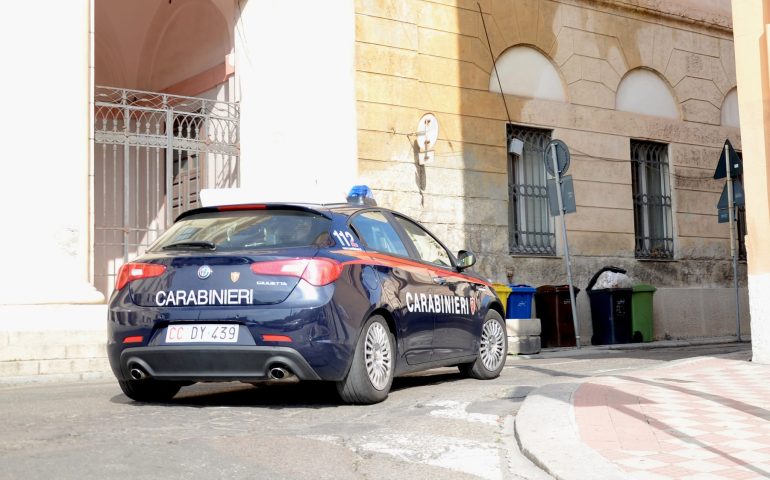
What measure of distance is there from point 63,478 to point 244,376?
233cm

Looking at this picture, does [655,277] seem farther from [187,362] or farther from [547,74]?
[187,362]

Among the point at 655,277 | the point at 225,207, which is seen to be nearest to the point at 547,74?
the point at 655,277

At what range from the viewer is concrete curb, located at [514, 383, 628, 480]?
191 inches

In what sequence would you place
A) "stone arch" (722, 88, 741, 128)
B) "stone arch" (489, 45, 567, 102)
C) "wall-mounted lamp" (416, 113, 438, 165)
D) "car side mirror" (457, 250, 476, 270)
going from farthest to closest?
"stone arch" (722, 88, 741, 128) → "stone arch" (489, 45, 567, 102) → "wall-mounted lamp" (416, 113, 438, 165) → "car side mirror" (457, 250, 476, 270)

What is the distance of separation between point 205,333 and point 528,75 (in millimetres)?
12195

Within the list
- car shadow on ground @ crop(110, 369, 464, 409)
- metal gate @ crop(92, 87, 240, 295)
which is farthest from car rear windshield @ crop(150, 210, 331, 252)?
metal gate @ crop(92, 87, 240, 295)

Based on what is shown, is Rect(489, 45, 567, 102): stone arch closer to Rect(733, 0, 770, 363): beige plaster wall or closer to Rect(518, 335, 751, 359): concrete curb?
Rect(518, 335, 751, 359): concrete curb

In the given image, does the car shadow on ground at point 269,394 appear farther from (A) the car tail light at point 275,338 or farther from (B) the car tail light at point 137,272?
(B) the car tail light at point 137,272

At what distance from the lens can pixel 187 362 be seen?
6.94 m

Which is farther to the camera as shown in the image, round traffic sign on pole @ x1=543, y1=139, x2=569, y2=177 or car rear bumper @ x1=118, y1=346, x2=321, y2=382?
round traffic sign on pole @ x1=543, y1=139, x2=569, y2=177

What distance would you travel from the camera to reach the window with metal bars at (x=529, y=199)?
17781 mm

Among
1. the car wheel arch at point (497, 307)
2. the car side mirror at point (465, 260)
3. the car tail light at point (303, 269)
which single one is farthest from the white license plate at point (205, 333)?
the car wheel arch at point (497, 307)

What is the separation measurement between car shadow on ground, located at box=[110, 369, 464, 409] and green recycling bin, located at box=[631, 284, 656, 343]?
26.6ft

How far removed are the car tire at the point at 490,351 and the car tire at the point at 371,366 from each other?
178 cm
